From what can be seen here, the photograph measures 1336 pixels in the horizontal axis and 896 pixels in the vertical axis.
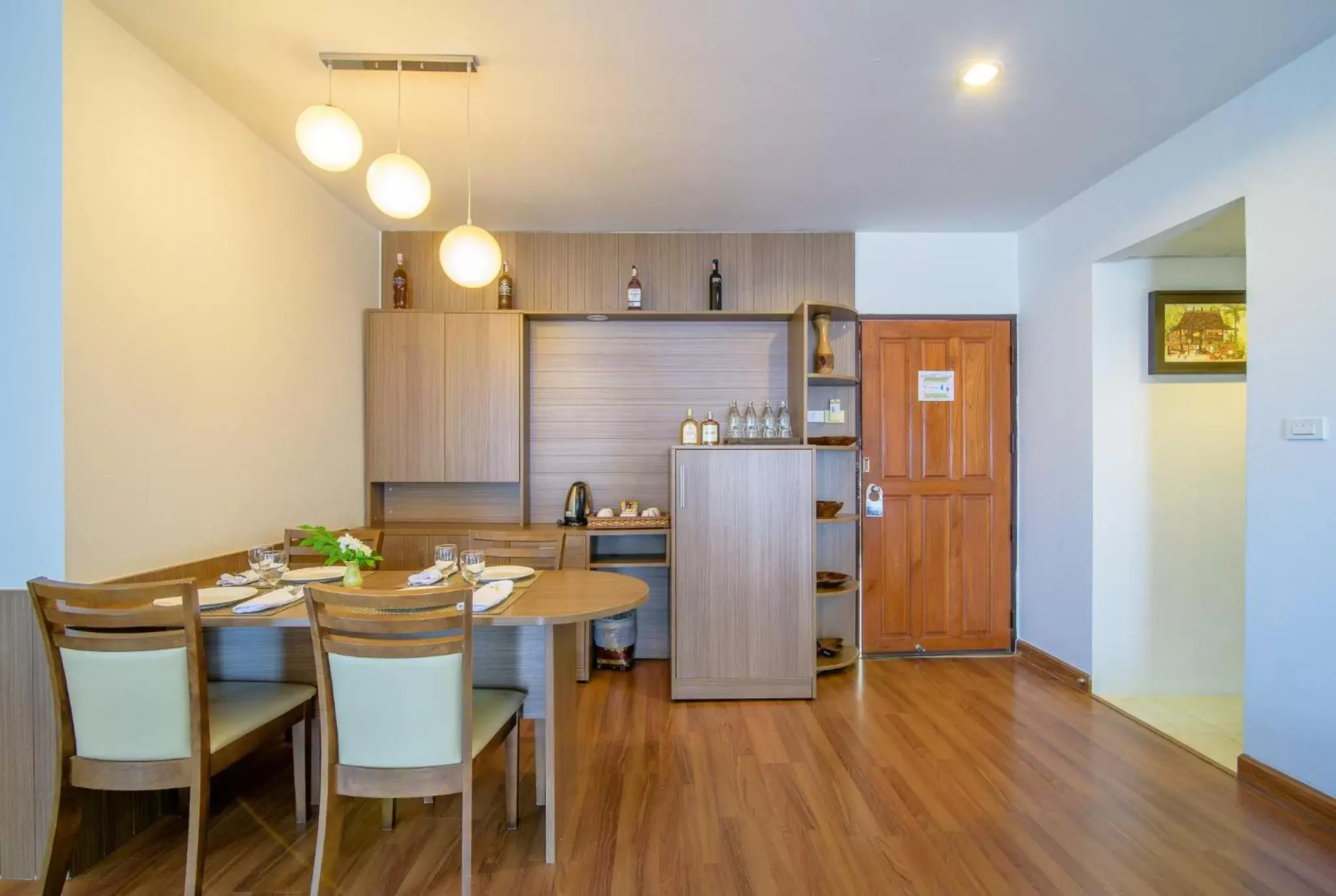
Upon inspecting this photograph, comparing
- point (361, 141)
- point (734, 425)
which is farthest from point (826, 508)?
point (361, 141)

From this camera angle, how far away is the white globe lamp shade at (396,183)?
2.01m

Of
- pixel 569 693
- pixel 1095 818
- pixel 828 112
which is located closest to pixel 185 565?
pixel 569 693

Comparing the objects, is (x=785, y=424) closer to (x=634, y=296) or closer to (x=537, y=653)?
(x=634, y=296)

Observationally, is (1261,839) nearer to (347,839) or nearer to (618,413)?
(347,839)

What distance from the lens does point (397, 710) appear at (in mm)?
1678

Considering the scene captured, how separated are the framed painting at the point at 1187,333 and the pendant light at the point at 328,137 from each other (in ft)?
12.6

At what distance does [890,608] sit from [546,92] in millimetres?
3497

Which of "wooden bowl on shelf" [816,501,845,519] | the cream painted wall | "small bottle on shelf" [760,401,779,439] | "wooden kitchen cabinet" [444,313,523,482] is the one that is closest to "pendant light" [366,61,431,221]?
the cream painted wall

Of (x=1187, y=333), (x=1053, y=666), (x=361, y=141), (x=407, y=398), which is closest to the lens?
(x=361, y=141)

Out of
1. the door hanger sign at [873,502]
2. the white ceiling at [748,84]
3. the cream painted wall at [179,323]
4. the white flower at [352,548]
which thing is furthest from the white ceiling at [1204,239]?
the cream painted wall at [179,323]

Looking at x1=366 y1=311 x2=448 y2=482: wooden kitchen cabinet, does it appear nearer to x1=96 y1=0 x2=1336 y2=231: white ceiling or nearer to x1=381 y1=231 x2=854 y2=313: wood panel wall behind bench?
x1=381 y1=231 x2=854 y2=313: wood panel wall behind bench

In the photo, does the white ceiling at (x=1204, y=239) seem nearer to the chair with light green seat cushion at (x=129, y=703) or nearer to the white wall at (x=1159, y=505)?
the white wall at (x=1159, y=505)

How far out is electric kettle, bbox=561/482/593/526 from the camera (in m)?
3.74

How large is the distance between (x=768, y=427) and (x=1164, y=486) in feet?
7.03
